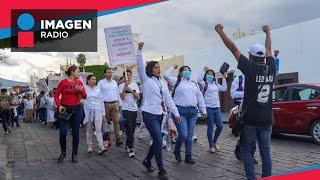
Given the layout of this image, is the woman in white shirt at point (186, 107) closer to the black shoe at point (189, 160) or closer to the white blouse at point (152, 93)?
the black shoe at point (189, 160)

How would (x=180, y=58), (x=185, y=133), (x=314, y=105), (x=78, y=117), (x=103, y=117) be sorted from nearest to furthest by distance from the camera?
(x=185, y=133), (x=78, y=117), (x=103, y=117), (x=314, y=105), (x=180, y=58)

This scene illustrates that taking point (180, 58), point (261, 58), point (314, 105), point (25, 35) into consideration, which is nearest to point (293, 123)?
point (314, 105)

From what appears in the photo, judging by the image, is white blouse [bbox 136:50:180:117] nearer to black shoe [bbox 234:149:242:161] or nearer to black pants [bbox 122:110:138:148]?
black shoe [bbox 234:149:242:161]

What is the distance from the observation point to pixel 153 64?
26.5 ft

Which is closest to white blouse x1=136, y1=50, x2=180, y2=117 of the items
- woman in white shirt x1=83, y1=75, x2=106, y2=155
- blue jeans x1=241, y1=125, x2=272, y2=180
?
blue jeans x1=241, y1=125, x2=272, y2=180

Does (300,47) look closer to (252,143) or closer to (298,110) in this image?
(298,110)

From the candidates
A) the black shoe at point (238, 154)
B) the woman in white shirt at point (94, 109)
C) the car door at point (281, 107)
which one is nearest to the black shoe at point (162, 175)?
the black shoe at point (238, 154)

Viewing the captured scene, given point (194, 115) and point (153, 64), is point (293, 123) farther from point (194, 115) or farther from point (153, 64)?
point (153, 64)

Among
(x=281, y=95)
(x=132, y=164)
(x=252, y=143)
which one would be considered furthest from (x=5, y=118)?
(x=252, y=143)

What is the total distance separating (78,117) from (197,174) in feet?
10.1

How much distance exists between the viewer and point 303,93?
13031 millimetres

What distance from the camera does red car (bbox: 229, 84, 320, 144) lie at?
1245 centimetres

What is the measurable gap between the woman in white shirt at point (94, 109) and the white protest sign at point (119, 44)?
2.40 ft

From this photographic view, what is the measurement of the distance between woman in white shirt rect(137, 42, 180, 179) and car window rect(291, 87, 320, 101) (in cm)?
584
